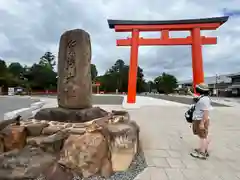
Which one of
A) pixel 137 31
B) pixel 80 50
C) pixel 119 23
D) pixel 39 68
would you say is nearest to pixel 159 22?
pixel 137 31

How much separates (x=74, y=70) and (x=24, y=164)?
2113 millimetres

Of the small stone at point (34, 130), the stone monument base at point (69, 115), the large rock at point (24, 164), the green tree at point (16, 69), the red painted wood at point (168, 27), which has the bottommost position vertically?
the large rock at point (24, 164)

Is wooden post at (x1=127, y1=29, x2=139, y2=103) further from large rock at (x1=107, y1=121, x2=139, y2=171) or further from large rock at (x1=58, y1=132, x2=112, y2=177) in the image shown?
large rock at (x1=58, y1=132, x2=112, y2=177)

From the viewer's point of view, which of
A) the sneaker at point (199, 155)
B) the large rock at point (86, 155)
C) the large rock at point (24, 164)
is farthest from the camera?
the sneaker at point (199, 155)

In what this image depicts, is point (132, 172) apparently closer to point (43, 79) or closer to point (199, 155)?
point (199, 155)

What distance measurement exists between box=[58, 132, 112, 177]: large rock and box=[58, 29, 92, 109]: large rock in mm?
1190

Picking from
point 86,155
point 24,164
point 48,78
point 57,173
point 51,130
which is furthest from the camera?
point 48,78

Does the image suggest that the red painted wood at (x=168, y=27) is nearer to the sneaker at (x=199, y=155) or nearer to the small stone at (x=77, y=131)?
the sneaker at (x=199, y=155)

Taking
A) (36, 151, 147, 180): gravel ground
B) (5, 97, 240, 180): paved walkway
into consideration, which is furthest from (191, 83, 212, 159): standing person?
(36, 151, 147, 180): gravel ground

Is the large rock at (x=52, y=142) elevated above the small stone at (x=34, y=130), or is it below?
below

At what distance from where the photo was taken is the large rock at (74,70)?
455 cm

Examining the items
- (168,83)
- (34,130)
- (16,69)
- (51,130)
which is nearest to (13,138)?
(34,130)

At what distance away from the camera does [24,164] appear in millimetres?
2943

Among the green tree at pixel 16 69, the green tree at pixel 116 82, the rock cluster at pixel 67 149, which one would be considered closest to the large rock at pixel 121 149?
the rock cluster at pixel 67 149
